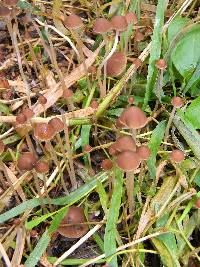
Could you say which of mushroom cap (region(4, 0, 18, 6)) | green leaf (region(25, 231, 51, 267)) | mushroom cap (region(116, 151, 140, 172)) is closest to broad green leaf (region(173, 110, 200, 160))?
mushroom cap (region(116, 151, 140, 172))

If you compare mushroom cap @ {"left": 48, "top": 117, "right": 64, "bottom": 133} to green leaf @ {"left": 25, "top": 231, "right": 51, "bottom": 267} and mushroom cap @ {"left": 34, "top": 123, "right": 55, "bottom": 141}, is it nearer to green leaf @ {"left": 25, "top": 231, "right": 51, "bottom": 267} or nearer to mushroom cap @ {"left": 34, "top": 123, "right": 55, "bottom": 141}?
mushroom cap @ {"left": 34, "top": 123, "right": 55, "bottom": 141}

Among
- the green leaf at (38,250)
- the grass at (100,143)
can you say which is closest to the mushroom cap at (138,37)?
the grass at (100,143)

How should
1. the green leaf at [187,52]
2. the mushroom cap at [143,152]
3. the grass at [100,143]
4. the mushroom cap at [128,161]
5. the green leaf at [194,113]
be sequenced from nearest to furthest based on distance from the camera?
the mushroom cap at [128,161] → the mushroom cap at [143,152] → the grass at [100,143] → the green leaf at [194,113] → the green leaf at [187,52]

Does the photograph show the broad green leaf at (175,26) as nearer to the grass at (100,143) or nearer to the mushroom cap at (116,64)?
the grass at (100,143)

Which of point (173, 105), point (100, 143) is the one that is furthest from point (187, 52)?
point (100, 143)

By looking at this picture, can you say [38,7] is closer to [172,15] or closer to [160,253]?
[172,15]

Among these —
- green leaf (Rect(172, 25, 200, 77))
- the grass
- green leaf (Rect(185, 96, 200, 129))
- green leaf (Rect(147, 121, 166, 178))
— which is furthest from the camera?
green leaf (Rect(172, 25, 200, 77))

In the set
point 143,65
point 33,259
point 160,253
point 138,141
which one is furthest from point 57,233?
point 143,65
